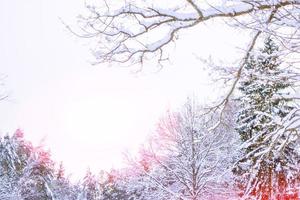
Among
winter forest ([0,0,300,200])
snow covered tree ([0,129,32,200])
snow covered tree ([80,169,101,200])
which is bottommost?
winter forest ([0,0,300,200])

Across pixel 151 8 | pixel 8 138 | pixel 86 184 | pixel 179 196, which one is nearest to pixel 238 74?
pixel 151 8

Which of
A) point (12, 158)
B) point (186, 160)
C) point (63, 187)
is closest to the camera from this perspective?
point (186, 160)

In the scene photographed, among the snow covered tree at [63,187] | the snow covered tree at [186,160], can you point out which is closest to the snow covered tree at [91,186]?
the snow covered tree at [63,187]

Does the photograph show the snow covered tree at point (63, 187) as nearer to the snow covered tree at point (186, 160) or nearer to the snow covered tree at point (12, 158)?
the snow covered tree at point (12, 158)

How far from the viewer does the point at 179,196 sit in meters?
17.2

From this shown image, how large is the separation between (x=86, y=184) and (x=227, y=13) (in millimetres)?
68923

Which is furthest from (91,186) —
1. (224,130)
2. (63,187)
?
(224,130)

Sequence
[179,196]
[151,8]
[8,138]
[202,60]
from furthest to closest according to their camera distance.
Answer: [8,138], [179,196], [202,60], [151,8]

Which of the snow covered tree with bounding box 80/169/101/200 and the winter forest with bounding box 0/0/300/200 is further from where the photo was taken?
the snow covered tree with bounding box 80/169/101/200

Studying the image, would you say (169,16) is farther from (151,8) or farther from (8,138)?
(8,138)

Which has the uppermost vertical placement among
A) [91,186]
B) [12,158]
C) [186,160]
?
[91,186]

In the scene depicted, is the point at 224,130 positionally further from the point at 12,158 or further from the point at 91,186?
the point at 91,186

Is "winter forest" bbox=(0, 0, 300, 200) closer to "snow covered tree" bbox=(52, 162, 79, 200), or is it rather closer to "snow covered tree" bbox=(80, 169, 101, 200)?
"snow covered tree" bbox=(52, 162, 79, 200)

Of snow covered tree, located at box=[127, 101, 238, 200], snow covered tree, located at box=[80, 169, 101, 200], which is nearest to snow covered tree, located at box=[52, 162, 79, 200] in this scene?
snow covered tree, located at box=[80, 169, 101, 200]
